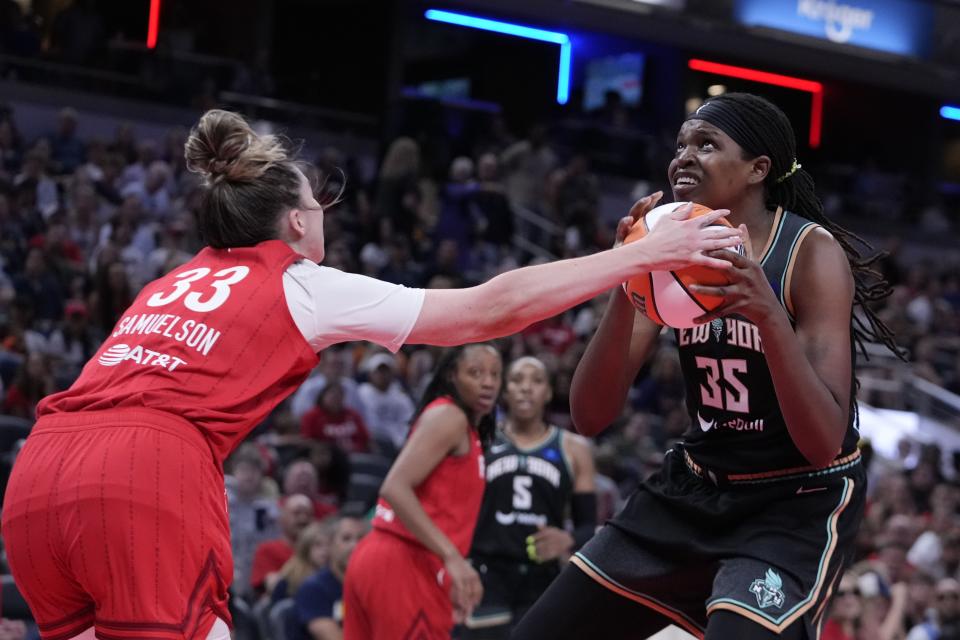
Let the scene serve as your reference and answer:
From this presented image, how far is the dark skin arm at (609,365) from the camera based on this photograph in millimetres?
3721

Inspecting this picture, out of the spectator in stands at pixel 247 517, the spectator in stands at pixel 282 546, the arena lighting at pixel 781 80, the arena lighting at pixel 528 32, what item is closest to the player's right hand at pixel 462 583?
the spectator in stands at pixel 282 546

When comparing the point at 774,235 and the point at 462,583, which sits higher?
the point at 774,235

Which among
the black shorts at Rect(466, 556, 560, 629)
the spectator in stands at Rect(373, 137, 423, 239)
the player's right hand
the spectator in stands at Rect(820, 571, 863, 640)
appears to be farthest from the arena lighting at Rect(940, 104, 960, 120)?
the player's right hand

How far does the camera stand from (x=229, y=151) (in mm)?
3311

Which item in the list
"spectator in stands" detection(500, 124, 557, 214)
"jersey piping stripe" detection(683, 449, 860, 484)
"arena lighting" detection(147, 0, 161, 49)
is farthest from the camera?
"spectator in stands" detection(500, 124, 557, 214)

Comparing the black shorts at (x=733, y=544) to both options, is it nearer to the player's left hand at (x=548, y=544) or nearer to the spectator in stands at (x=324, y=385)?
the player's left hand at (x=548, y=544)

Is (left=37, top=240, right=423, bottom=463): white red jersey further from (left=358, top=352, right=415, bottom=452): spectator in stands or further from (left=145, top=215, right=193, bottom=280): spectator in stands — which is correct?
(left=145, top=215, right=193, bottom=280): spectator in stands

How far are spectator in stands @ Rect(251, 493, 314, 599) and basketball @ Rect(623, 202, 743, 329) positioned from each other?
4.54m

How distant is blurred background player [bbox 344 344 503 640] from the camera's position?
5105 millimetres

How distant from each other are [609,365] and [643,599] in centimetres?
64

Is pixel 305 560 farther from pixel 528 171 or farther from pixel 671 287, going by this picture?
pixel 528 171

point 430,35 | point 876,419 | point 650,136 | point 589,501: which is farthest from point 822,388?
point 430,35

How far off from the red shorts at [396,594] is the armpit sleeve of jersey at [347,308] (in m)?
2.26

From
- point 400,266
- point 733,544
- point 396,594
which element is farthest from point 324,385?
point 733,544
